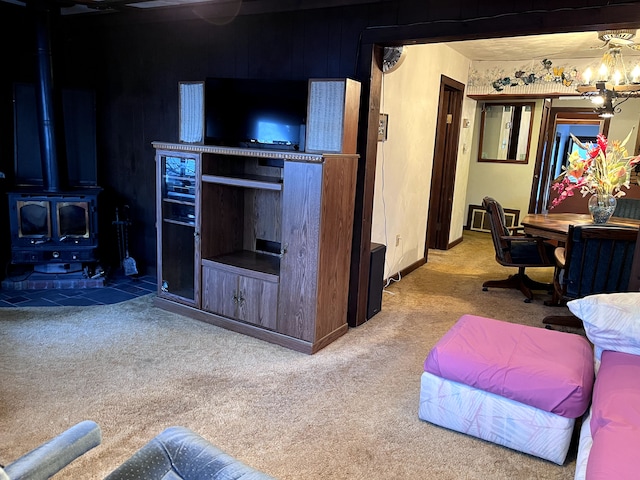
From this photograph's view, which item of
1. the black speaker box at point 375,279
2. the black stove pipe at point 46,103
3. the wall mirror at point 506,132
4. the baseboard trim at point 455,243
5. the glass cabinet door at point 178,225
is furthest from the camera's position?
the wall mirror at point 506,132

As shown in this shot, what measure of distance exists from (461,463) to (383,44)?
258cm

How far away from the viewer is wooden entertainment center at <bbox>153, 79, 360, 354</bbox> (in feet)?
10.1

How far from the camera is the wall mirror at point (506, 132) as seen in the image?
730 centimetres

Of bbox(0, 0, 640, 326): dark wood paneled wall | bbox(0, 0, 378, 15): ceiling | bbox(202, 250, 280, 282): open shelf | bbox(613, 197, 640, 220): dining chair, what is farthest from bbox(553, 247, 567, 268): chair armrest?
bbox(0, 0, 378, 15): ceiling

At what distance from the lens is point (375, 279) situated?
150 inches

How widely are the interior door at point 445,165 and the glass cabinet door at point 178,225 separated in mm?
2995

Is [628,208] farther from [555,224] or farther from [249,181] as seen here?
[249,181]

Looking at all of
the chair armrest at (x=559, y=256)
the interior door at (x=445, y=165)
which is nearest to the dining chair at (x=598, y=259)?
the chair armrest at (x=559, y=256)

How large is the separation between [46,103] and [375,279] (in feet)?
10.4

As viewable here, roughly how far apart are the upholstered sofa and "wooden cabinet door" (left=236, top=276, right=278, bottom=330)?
1.84 metres

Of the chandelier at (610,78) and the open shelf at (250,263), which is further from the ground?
the chandelier at (610,78)

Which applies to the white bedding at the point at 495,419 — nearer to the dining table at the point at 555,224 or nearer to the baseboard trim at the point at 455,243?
the dining table at the point at 555,224

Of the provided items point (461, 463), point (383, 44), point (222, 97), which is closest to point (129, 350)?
point (222, 97)

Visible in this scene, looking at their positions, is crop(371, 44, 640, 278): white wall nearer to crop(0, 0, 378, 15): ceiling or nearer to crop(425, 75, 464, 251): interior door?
crop(425, 75, 464, 251): interior door
